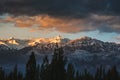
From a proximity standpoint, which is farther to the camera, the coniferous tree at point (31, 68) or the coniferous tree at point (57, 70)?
the coniferous tree at point (31, 68)

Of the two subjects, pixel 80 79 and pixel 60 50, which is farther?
pixel 80 79

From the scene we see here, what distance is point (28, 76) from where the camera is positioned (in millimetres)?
103812

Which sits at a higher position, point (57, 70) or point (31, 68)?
point (57, 70)

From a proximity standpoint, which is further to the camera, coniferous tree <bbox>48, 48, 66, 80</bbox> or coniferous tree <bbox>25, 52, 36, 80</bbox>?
coniferous tree <bbox>25, 52, 36, 80</bbox>

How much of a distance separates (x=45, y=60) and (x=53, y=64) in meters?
13.0

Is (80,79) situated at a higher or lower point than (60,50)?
lower

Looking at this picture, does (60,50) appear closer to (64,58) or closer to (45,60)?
(64,58)

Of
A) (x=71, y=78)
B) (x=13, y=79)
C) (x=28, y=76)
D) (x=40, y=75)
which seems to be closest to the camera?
(x=28, y=76)

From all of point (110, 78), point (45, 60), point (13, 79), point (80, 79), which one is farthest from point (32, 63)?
point (80, 79)

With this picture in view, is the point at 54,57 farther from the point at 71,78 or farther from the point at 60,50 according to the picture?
the point at 71,78

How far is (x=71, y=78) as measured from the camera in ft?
453

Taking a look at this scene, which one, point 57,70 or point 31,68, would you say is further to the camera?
point 31,68

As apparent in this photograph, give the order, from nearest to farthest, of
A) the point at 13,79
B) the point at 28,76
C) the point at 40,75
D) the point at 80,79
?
the point at 28,76 < the point at 40,75 < the point at 13,79 < the point at 80,79

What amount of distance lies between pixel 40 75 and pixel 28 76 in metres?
13.6
